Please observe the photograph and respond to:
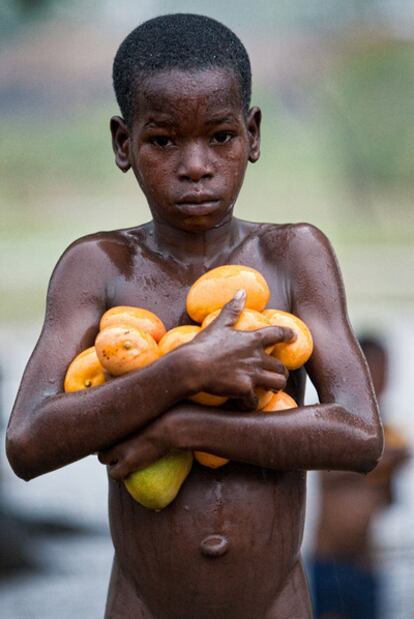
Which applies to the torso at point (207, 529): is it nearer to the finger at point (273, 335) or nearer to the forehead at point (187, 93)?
the finger at point (273, 335)

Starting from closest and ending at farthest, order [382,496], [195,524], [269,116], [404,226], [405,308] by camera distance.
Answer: [195,524], [382,496], [269,116], [404,226], [405,308]

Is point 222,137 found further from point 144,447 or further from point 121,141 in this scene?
point 144,447

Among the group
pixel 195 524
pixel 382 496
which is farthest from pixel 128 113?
pixel 382 496

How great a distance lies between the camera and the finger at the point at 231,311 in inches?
106

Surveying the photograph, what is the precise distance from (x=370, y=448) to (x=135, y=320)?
562mm

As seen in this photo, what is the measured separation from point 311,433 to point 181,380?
31 cm

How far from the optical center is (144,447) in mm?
2705

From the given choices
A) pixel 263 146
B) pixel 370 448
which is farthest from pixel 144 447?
pixel 263 146

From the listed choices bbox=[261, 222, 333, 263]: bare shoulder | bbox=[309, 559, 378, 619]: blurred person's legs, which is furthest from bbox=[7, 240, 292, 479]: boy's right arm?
bbox=[309, 559, 378, 619]: blurred person's legs

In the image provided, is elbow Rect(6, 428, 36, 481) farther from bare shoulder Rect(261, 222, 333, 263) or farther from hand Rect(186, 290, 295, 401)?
bare shoulder Rect(261, 222, 333, 263)

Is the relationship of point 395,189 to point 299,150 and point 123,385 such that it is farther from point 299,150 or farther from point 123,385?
point 123,385

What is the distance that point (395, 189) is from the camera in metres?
6.26

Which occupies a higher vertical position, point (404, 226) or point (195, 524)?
point (404, 226)

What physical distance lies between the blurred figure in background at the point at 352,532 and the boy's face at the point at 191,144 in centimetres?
228
